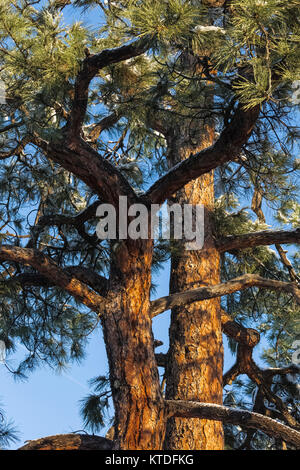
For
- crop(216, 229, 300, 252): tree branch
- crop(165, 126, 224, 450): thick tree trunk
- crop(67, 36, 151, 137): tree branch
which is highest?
crop(67, 36, 151, 137): tree branch

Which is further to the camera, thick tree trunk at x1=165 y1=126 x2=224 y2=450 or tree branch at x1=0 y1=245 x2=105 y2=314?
thick tree trunk at x1=165 y1=126 x2=224 y2=450

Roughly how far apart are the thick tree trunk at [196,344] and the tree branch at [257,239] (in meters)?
0.11

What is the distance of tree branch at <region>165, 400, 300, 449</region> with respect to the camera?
3471mm

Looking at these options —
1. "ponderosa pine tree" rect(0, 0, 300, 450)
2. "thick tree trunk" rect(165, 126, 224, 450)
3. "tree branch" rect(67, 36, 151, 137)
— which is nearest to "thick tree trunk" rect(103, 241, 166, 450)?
"ponderosa pine tree" rect(0, 0, 300, 450)

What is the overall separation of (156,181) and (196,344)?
56.7 inches

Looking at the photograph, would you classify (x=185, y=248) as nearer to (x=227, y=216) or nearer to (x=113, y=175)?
(x=227, y=216)

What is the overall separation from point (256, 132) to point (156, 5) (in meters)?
1.29

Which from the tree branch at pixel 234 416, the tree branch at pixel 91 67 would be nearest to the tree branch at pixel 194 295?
the tree branch at pixel 234 416

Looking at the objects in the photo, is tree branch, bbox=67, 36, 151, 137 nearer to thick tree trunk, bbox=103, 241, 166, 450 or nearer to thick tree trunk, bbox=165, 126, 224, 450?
thick tree trunk, bbox=103, 241, 166, 450

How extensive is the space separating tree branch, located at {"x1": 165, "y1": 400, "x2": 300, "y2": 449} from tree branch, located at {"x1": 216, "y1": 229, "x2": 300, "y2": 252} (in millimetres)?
1367

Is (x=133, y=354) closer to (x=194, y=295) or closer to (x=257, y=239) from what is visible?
(x=194, y=295)

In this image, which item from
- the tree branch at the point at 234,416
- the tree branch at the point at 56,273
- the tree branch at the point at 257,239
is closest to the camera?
the tree branch at the point at 234,416

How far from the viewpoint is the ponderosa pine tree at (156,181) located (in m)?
3.33

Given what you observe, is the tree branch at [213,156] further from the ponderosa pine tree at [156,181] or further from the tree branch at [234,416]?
the tree branch at [234,416]
